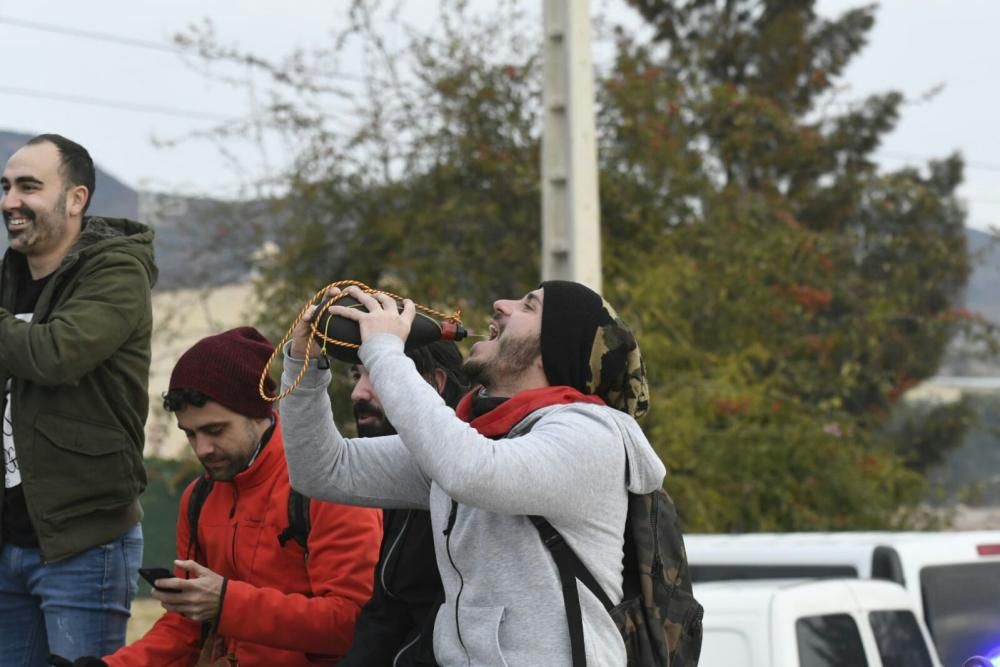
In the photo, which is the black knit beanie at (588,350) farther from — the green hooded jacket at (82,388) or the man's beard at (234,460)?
the green hooded jacket at (82,388)

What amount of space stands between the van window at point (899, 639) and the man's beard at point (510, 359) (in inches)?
118

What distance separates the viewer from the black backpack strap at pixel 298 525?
380 centimetres

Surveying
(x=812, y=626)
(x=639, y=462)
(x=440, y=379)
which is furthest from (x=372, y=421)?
(x=812, y=626)

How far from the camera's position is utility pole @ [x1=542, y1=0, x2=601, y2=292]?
37.3 feet

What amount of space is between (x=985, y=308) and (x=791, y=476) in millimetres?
11627

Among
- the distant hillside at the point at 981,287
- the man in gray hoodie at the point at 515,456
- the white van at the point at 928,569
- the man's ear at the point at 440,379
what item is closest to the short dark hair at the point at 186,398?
the man in gray hoodie at the point at 515,456

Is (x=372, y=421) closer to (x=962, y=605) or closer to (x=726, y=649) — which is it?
(x=726, y=649)

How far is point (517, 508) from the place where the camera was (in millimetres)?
3021

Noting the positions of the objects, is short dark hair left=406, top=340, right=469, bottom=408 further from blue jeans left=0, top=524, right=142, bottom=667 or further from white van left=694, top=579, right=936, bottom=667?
white van left=694, top=579, right=936, bottom=667

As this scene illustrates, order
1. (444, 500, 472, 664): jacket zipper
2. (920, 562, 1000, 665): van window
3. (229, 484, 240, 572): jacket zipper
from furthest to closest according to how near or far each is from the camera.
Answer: (920, 562, 1000, 665): van window
(229, 484, 240, 572): jacket zipper
(444, 500, 472, 664): jacket zipper

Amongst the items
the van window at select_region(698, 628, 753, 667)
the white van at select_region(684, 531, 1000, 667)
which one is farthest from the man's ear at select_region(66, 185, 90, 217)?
the white van at select_region(684, 531, 1000, 667)

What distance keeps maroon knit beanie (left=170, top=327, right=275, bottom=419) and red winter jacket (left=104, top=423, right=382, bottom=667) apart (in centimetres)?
13

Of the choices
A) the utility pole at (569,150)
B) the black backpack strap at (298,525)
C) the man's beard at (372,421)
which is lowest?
→ the black backpack strap at (298,525)

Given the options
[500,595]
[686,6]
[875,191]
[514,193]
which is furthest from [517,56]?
[500,595]
